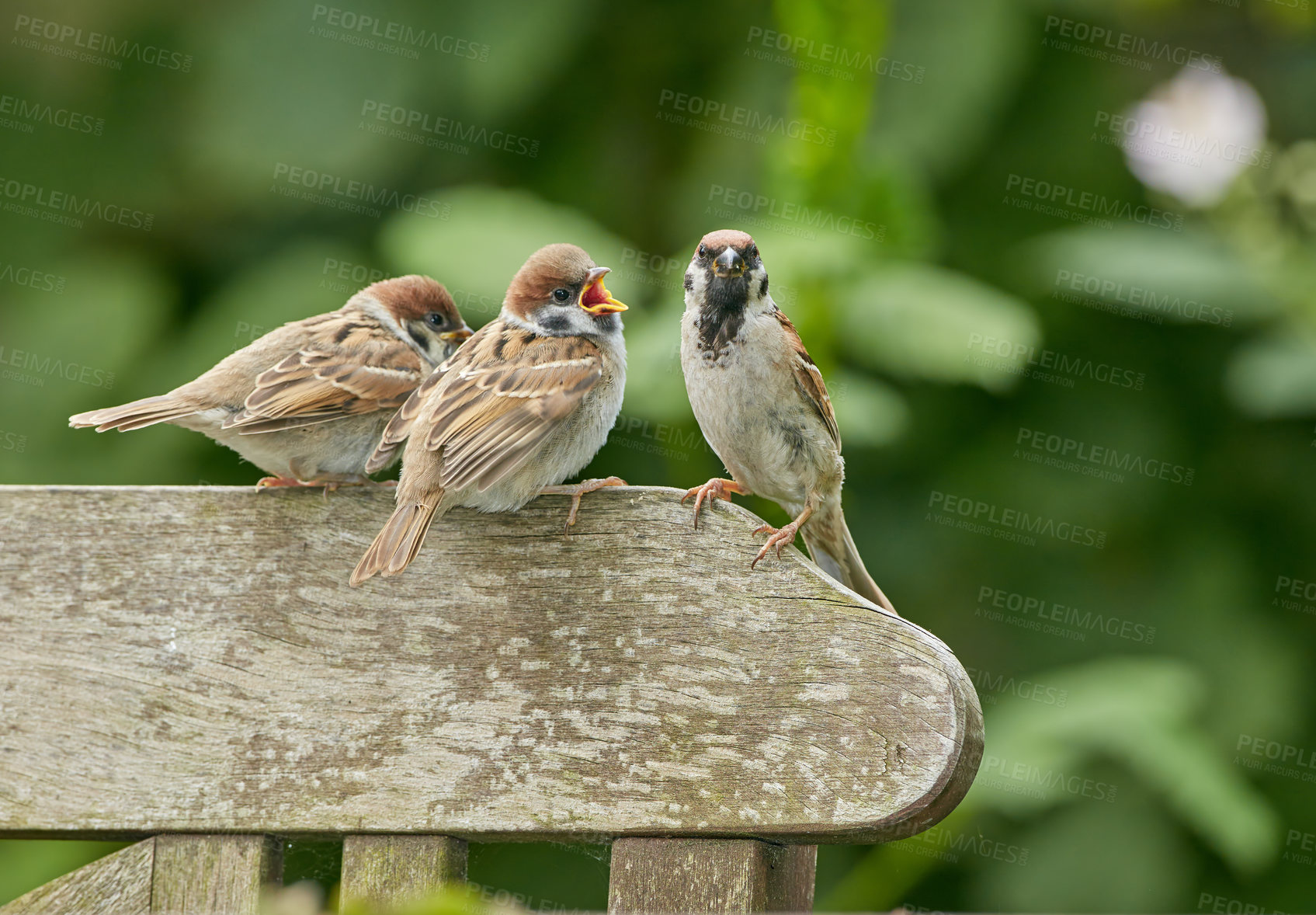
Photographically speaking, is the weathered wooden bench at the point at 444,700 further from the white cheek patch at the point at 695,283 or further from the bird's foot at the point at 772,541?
the white cheek patch at the point at 695,283

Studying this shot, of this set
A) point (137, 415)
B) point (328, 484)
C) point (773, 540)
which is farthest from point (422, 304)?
point (773, 540)

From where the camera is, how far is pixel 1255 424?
445 centimetres

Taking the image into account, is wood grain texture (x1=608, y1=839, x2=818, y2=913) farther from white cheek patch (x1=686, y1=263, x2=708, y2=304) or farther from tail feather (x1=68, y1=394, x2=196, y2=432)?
tail feather (x1=68, y1=394, x2=196, y2=432)

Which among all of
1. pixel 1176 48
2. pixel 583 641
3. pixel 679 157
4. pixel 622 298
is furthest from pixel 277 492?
pixel 1176 48

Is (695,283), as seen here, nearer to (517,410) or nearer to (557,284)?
(557,284)

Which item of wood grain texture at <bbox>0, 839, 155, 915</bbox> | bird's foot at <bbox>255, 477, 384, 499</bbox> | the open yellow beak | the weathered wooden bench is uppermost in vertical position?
the open yellow beak

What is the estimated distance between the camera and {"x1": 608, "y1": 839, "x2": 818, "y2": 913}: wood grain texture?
5.99ft

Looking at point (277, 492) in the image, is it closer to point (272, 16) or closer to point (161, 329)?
point (161, 329)

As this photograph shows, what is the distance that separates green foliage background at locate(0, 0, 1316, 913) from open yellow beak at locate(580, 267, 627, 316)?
0.87 meters

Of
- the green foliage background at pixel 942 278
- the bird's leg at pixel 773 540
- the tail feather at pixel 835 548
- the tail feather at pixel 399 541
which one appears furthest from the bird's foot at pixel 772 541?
the green foliage background at pixel 942 278

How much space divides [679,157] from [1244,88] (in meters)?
2.07

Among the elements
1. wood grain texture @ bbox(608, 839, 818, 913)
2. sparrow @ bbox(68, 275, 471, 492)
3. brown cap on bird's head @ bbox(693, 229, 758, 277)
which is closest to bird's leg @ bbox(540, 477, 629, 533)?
wood grain texture @ bbox(608, 839, 818, 913)

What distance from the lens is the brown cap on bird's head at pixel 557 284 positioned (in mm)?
2779

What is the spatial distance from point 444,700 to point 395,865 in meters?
0.24
